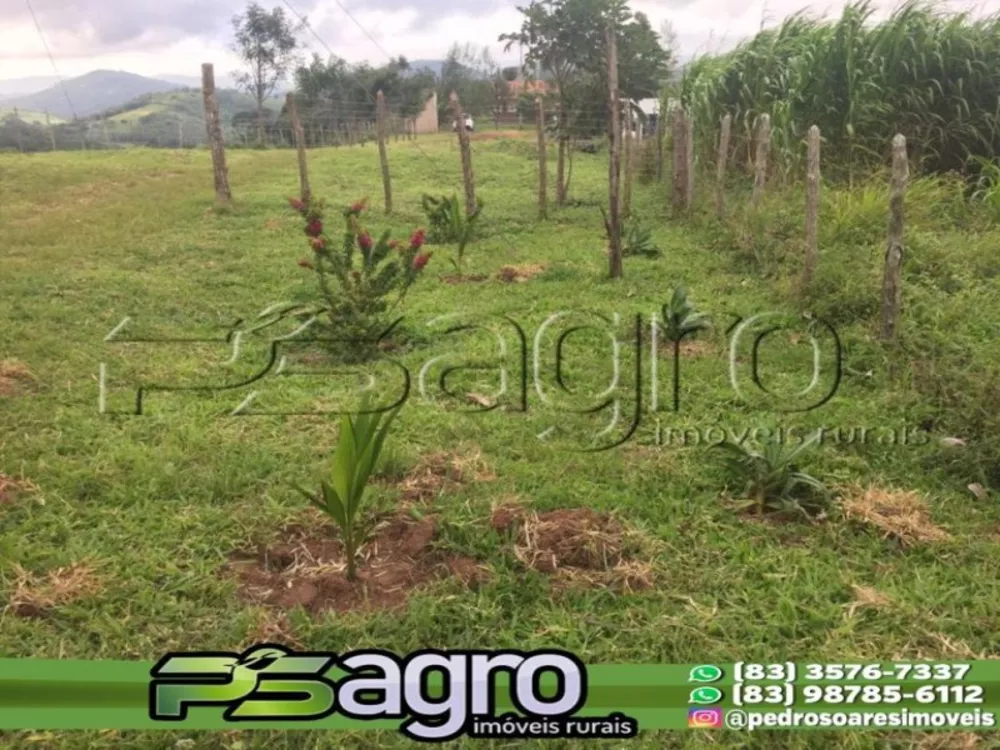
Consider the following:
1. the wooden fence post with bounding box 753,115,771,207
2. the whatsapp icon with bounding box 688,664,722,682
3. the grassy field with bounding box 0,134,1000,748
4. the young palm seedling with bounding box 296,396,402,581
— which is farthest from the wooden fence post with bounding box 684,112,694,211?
the whatsapp icon with bounding box 688,664,722,682

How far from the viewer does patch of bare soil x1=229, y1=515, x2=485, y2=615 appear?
2.45 meters

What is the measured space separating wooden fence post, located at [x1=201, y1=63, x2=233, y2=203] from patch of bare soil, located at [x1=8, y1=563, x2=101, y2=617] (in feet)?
25.1

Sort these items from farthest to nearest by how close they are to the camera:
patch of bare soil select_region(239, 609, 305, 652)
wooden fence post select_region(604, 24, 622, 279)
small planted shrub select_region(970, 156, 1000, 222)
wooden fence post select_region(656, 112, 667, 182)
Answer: wooden fence post select_region(656, 112, 667, 182) < small planted shrub select_region(970, 156, 1000, 222) < wooden fence post select_region(604, 24, 622, 279) < patch of bare soil select_region(239, 609, 305, 652)

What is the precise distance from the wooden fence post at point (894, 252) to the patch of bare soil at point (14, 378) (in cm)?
450

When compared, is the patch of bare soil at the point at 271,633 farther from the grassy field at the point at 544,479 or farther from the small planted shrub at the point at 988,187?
the small planted shrub at the point at 988,187

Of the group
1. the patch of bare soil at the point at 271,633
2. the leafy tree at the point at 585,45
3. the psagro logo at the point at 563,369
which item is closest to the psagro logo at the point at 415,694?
the patch of bare soil at the point at 271,633

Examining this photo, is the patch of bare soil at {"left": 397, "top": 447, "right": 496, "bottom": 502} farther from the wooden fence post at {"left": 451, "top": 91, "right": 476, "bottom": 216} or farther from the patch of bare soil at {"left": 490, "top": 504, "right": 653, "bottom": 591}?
the wooden fence post at {"left": 451, "top": 91, "right": 476, "bottom": 216}

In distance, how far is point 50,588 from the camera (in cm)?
245

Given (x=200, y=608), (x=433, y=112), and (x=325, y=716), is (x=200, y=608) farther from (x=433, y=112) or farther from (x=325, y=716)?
(x=433, y=112)

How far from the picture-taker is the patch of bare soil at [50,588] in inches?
93.7

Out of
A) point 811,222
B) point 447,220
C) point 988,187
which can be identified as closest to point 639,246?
point 447,220

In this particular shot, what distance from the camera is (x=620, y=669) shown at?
1.97 metres

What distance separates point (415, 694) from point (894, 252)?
347 cm

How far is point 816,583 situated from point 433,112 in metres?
31.2
